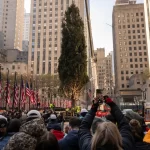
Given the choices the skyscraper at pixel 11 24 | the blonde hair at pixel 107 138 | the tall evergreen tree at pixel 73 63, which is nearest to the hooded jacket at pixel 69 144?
the blonde hair at pixel 107 138

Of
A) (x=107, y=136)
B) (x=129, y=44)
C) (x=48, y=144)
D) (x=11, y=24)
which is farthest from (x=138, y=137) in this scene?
(x=11, y=24)

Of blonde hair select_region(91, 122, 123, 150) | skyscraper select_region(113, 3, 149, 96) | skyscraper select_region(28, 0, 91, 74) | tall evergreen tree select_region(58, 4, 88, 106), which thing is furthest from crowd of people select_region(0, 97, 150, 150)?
skyscraper select_region(113, 3, 149, 96)

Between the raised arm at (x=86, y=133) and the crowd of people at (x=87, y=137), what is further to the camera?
the raised arm at (x=86, y=133)

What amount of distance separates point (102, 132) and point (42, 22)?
115m

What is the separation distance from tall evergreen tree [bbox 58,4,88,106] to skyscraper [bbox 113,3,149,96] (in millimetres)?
75589

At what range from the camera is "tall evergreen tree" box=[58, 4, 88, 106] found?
32.4 m

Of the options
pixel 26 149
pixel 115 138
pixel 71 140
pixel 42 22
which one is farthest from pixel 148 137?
pixel 42 22

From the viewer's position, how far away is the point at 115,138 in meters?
2.59

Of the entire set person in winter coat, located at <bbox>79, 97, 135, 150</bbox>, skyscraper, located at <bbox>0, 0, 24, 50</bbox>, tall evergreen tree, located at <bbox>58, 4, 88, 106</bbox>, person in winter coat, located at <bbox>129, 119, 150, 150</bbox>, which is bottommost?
person in winter coat, located at <bbox>129, 119, 150, 150</bbox>

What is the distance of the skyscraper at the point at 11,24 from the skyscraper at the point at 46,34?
122 feet

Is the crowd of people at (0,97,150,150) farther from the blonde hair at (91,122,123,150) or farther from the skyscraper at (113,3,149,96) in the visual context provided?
the skyscraper at (113,3,149,96)

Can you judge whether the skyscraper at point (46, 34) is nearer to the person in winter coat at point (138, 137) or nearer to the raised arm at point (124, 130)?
the person in winter coat at point (138, 137)

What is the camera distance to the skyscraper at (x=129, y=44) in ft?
363

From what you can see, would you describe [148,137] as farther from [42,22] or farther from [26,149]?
[42,22]
